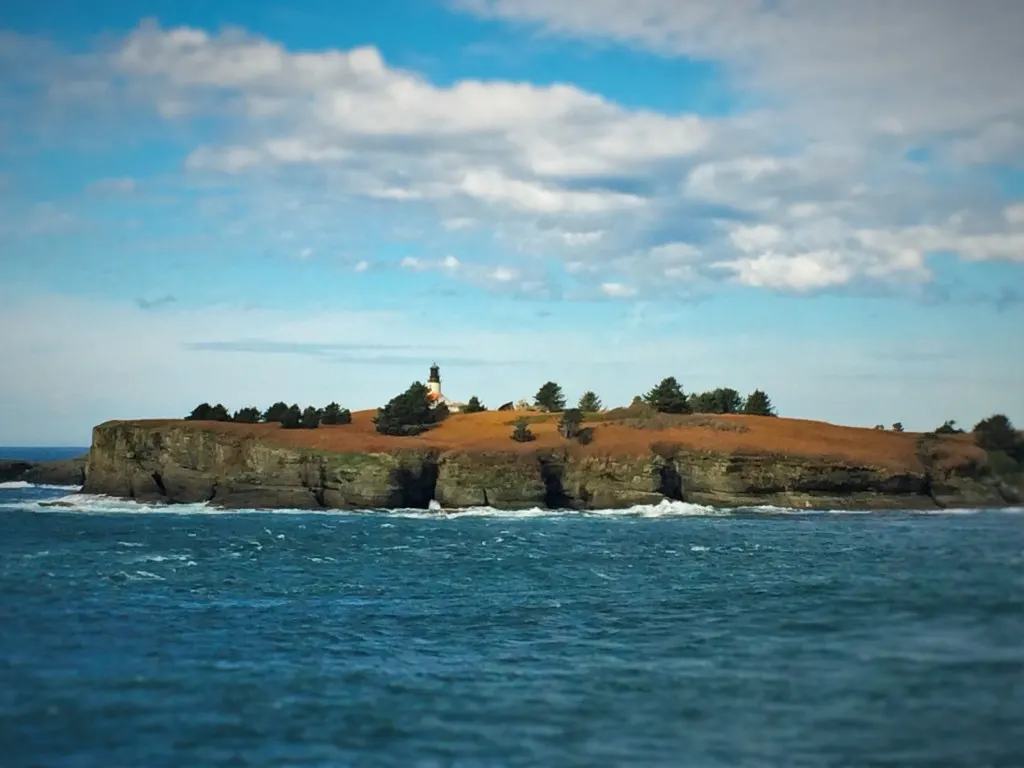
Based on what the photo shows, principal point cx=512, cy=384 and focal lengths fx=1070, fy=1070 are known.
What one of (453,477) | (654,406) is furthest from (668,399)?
(453,477)

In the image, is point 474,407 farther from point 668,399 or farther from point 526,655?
point 526,655

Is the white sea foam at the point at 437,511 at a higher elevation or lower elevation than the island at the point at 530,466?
lower

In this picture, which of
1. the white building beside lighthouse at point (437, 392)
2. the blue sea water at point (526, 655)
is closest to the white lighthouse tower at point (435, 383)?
the white building beside lighthouse at point (437, 392)

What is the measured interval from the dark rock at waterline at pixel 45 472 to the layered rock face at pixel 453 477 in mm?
31851

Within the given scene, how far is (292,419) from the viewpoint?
3457 inches

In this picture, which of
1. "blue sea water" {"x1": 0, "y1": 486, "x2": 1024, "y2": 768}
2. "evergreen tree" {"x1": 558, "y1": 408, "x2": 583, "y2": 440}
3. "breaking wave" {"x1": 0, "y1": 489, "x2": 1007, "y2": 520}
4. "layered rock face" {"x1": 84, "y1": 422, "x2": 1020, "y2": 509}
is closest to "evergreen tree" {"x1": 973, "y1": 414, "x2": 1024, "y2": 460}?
"blue sea water" {"x1": 0, "y1": 486, "x2": 1024, "y2": 768}

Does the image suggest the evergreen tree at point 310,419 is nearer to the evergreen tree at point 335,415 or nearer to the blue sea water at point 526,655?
the evergreen tree at point 335,415

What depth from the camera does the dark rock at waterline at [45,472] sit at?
108 metres

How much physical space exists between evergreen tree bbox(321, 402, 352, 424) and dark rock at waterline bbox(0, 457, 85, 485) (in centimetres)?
2866

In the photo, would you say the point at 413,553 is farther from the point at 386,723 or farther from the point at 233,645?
the point at 386,723

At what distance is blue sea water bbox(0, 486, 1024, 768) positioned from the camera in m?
17.6

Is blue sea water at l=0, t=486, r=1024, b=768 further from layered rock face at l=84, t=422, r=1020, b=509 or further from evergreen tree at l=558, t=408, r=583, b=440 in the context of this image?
evergreen tree at l=558, t=408, r=583, b=440

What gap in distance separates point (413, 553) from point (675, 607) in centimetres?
1689

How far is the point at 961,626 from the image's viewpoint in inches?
902
